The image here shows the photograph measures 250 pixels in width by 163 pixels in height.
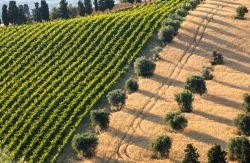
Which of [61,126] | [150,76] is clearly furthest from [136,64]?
[61,126]

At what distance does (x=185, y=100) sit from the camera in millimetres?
43156

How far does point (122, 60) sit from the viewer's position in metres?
58.3

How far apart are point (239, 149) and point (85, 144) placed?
47.5ft

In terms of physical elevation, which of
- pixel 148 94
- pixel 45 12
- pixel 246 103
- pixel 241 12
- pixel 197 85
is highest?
pixel 241 12

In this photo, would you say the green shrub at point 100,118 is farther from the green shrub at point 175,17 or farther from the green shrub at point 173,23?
the green shrub at point 175,17

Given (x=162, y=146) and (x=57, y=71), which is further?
(x=57, y=71)

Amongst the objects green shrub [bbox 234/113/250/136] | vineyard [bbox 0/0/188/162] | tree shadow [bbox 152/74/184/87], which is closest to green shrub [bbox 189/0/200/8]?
vineyard [bbox 0/0/188/162]

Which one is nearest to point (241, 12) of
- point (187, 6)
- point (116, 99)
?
point (187, 6)

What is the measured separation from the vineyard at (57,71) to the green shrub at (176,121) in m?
10.7

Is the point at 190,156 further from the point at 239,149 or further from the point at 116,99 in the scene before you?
the point at 116,99

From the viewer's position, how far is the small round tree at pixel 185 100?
42.8 m

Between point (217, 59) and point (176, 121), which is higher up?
point (217, 59)

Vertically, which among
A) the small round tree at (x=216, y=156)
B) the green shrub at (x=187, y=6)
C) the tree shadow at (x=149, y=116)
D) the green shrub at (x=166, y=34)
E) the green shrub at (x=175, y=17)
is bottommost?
the tree shadow at (x=149, y=116)

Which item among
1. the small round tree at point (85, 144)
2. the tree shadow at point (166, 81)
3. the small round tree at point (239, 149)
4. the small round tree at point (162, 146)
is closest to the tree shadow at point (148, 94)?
the tree shadow at point (166, 81)
